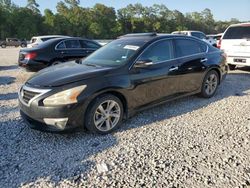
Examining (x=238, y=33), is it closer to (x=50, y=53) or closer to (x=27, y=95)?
(x=50, y=53)

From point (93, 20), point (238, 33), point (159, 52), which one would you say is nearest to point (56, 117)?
point (159, 52)

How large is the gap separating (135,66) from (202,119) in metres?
1.61

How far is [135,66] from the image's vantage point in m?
4.62

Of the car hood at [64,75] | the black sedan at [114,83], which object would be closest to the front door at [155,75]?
the black sedan at [114,83]

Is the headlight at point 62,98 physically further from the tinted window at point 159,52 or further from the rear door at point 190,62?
the rear door at point 190,62

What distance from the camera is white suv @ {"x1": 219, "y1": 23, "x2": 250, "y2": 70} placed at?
9000mm

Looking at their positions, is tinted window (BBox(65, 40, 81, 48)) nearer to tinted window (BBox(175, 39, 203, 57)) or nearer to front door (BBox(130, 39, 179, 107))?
tinted window (BBox(175, 39, 203, 57))

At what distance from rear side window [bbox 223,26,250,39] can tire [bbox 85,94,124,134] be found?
21.6 ft

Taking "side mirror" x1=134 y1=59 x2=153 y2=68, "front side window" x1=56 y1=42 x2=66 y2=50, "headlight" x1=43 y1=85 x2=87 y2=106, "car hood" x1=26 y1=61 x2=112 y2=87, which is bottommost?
"headlight" x1=43 y1=85 x2=87 y2=106

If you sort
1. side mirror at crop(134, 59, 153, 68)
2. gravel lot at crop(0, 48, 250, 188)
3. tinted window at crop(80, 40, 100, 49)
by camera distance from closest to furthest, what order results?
gravel lot at crop(0, 48, 250, 188) → side mirror at crop(134, 59, 153, 68) → tinted window at crop(80, 40, 100, 49)

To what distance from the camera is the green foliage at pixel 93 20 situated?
216 feet

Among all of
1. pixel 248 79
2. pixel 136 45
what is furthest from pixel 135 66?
pixel 248 79

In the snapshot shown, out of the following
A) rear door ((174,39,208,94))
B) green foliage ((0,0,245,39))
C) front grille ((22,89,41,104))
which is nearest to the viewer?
front grille ((22,89,41,104))

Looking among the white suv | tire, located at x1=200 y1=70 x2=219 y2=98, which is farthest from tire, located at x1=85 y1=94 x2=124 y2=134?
the white suv
